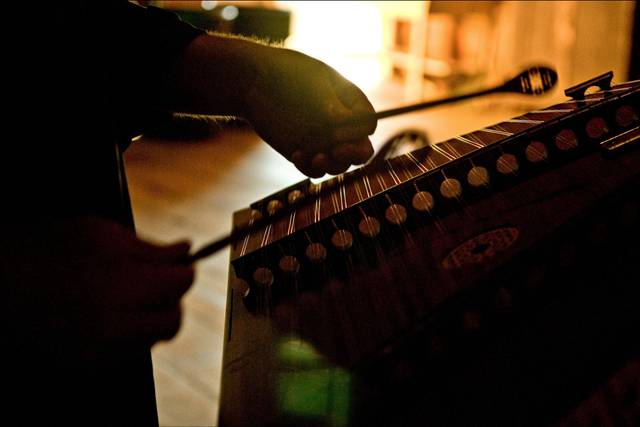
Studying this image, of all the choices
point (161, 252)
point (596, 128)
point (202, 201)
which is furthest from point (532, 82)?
point (202, 201)

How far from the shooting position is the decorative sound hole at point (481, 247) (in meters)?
0.48

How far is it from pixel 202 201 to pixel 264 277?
2.42m

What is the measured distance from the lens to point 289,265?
0.58 m

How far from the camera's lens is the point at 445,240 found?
0.53 meters

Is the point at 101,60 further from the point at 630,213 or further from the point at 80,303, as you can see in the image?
the point at 630,213

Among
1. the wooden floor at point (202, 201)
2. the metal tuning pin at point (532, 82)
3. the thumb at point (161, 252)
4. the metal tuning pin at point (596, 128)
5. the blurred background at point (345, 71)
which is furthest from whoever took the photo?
the blurred background at point (345, 71)

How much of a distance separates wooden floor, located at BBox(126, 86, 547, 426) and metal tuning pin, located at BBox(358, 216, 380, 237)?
0.25 metres

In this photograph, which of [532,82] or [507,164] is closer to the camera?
[507,164]

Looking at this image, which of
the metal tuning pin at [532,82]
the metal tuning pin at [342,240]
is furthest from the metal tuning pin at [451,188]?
the metal tuning pin at [532,82]

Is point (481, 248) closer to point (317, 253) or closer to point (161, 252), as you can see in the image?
point (317, 253)

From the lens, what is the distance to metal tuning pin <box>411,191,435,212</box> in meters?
0.55

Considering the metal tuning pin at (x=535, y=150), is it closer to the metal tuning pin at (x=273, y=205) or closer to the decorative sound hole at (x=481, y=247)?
the decorative sound hole at (x=481, y=247)

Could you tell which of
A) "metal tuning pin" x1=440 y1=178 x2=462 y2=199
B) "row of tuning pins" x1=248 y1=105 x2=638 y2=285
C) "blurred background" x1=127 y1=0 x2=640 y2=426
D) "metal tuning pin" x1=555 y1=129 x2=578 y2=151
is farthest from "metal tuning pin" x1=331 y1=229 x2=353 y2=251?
"blurred background" x1=127 y1=0 x2=640 y2=426

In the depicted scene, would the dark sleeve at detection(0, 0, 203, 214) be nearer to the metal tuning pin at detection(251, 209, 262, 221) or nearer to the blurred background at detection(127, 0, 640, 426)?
the metal tuning pin at detection(251, 209, 262, 221)
